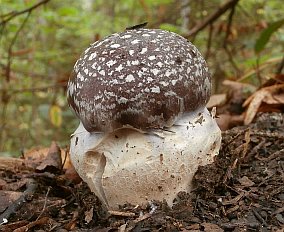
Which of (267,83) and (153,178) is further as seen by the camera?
(267,83)

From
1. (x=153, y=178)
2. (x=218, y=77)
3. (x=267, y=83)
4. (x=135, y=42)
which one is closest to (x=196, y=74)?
(x=135, y=42)

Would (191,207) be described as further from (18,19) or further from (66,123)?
(66,123)

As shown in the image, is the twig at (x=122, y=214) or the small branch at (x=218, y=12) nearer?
the twig at (x=122, y=214)

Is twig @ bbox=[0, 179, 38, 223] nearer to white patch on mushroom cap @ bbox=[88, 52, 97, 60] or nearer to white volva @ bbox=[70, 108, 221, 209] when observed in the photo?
white volva @ bbox=[70, 108, 221, 209]

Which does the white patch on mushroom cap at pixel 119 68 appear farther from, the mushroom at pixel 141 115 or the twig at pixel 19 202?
the twig at pixel 19 202

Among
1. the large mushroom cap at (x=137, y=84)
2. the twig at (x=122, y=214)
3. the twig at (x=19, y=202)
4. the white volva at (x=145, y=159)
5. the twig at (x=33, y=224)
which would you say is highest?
the large mushroom cap at (x=137, y=84)

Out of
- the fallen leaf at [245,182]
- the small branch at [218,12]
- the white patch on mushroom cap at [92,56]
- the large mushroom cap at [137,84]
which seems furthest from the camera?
the small branch at [218,12]

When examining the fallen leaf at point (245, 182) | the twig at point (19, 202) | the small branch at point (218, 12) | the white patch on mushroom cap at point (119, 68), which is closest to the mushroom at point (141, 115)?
the white patch on mushroom cap at point (119, 68)

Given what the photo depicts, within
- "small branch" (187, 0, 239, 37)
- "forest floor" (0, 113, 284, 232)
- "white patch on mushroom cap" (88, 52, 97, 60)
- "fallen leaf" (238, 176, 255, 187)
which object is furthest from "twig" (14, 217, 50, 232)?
"small branch" (187, 0, 239, 37)
